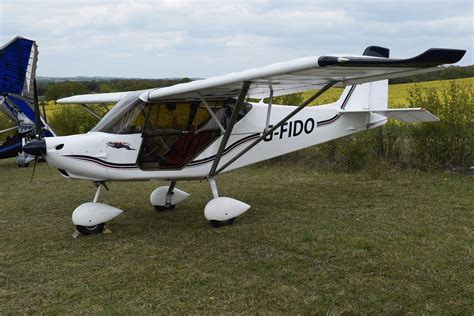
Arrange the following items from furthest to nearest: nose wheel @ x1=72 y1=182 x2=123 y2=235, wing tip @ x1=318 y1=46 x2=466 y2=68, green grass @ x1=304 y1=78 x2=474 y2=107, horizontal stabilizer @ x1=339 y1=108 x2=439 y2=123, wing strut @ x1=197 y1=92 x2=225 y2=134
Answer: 1. green grass @ x1=304 y1=78 x2=474 y2=107
2. horizontal stabilizer @ x1=339 y1=108 x2=439 y2=123
3. wing strut @ x1=197 y1=92 x2=225 y2=134
4. nose wheel @ x1=72 y1=182 x2=123 y2=235
5. wing tip @ x1=318 y1=46 x2=466 y2=68

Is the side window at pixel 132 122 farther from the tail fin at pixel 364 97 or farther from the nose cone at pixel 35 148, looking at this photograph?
the tail fin at pixel 364 97

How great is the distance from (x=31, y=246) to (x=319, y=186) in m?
5.33

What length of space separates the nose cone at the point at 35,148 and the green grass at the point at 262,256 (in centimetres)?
112

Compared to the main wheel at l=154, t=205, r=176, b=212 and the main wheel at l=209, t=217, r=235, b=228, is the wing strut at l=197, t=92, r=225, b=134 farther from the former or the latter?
the main wheel at l=154, t=205, r=176, b=212

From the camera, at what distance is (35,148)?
583 cm

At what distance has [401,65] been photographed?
168 inches

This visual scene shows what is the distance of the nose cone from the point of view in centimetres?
581

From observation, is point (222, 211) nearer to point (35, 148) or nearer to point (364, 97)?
point (35, 148)

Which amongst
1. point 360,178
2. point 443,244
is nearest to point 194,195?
point 360,178

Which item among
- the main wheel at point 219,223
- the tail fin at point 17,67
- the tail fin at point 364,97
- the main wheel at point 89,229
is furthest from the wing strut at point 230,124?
the tail fin at point 17,67

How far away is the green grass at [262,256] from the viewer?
12.7 feet

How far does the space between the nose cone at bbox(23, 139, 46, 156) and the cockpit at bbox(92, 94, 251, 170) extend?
0.75 meters

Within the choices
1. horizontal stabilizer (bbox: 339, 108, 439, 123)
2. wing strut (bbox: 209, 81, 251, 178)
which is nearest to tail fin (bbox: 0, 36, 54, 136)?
wing strut (bbox: 209, 81, 251, 178)

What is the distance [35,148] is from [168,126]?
5.49ft
